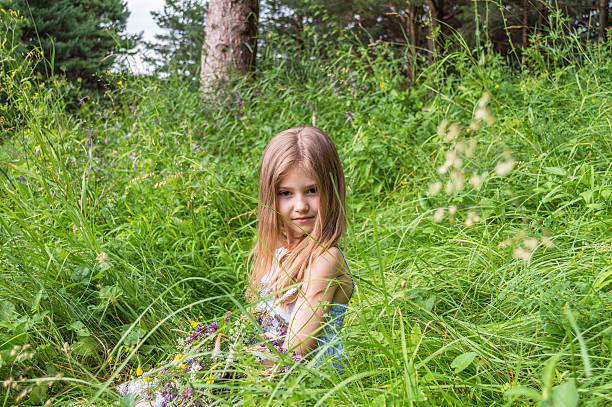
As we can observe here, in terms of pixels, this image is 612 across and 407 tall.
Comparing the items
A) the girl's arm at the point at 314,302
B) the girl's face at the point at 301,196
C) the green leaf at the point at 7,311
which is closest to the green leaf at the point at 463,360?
the girl's arm at the point at 314,302

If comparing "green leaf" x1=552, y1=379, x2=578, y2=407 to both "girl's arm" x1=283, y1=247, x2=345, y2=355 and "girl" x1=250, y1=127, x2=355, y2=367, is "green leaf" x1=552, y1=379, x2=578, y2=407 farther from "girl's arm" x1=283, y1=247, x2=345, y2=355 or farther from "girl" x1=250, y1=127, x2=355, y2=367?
"girl" x1=250, y1=127, x2=355, y2=367

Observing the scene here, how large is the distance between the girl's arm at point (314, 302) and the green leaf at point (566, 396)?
672 millimetres

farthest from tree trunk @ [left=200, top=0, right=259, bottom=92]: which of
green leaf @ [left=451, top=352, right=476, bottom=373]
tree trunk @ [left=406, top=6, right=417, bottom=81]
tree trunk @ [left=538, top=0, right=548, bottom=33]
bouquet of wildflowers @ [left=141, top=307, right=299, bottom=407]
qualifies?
green leaf @ [left=451, top=352, right=476, bottom=373]

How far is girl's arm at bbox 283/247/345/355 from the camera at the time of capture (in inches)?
54.9

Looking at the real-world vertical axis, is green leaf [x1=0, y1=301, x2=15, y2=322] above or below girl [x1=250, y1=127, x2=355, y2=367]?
below

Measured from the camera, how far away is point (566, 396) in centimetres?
76

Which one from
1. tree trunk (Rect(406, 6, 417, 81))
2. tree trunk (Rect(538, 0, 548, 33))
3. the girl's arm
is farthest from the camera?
tree trunk (Rect(406, 6, 417, 81))

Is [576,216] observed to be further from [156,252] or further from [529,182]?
[156,252]

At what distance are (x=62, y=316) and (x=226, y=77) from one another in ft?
12.2

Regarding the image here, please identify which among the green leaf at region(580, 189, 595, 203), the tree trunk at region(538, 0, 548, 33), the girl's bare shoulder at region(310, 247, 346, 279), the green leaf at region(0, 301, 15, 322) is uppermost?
the tree trunk at region(538, 0, 548, 33)

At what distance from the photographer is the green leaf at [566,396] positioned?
75 centimetres

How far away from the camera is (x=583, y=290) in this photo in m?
1.36

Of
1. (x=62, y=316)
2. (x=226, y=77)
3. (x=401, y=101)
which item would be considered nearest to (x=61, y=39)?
(x=226, y=77)

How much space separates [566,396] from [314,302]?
82 cm
